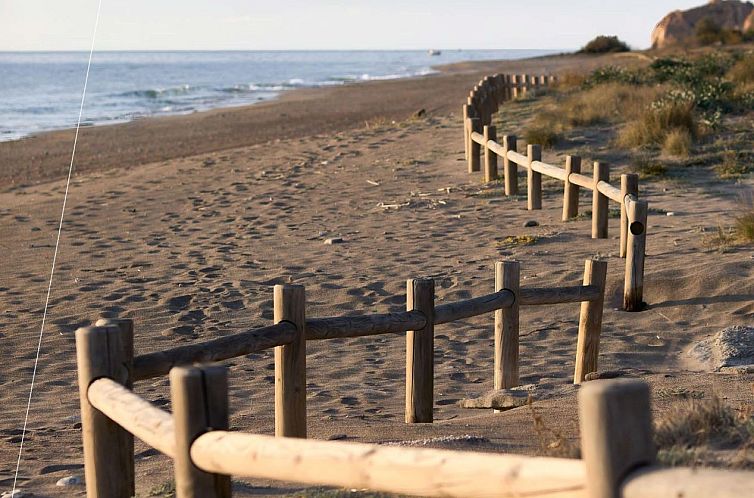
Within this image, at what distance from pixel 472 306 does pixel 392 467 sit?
3405 millimetres

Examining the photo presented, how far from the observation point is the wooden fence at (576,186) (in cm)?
844

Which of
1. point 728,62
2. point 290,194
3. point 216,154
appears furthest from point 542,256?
point 728,62

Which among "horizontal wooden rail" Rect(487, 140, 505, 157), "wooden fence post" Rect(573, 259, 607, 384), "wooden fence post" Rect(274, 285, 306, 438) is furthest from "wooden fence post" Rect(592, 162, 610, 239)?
"wooden fence post" Rect(274, 285, 306, 438)

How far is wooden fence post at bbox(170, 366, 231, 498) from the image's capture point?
307cm

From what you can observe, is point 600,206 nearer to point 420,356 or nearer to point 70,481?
point 420,356

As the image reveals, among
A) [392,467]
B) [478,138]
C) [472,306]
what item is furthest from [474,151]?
[392,467]

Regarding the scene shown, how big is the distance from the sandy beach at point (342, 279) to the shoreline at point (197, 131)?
3.53 meters

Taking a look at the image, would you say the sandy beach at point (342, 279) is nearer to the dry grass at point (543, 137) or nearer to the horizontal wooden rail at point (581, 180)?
the horizontal wooden rail at point (581, 180)

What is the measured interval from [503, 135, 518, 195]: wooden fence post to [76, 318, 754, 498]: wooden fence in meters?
9.67

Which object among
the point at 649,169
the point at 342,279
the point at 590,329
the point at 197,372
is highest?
the point at 197,372

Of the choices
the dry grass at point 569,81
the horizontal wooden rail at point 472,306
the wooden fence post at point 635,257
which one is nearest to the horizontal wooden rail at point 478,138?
the wooden fence post at point 635,257

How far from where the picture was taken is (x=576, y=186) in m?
11.6

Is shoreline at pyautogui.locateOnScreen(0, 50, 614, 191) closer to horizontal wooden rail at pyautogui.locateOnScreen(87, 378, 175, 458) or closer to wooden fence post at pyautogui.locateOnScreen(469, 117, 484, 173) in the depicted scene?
wooden fence post at pyautogui.locateOnScreen(469, 117, 484, 173)

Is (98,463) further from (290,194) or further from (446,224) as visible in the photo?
(290,194)
